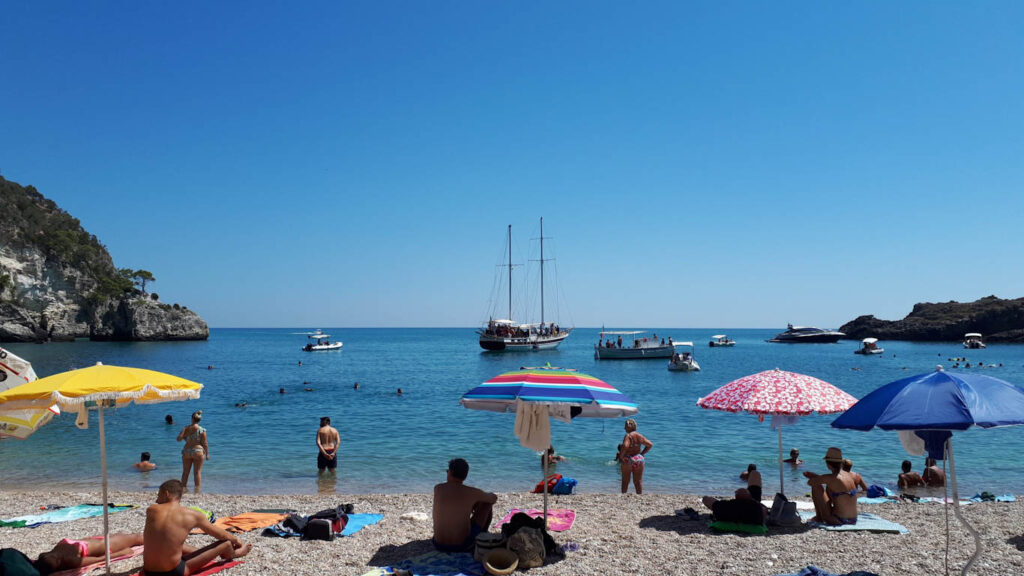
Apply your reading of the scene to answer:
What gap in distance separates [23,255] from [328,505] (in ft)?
288

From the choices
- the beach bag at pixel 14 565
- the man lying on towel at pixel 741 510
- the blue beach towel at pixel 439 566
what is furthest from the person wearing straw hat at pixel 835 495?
the beach bag at pixel 14 565

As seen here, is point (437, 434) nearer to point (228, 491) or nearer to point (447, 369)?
point (228, 491)

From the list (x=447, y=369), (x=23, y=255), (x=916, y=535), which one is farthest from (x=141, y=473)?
(x=23, y=255)

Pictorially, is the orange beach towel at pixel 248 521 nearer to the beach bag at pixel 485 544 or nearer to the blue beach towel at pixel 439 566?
the blue beach towel at pixel 439 566

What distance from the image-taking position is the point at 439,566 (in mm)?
6801

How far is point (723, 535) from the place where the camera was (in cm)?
825

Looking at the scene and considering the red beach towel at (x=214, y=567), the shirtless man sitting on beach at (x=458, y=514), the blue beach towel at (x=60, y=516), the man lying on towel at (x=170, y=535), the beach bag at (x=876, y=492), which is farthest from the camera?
the beach bag at (x=876, y=492)

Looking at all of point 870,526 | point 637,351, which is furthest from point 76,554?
point 637,351

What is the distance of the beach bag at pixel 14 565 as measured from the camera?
574cm

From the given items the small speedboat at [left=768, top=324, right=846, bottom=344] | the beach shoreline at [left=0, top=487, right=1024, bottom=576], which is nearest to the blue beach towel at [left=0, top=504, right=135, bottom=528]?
the beach shoreline at [left=0, top=487, right=1024, bottom=576]

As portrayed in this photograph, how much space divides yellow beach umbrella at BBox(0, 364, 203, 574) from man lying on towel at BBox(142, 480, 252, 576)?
0.61 metres

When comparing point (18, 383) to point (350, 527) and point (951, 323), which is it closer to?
point (350, 527)

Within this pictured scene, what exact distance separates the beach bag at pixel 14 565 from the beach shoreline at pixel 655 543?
3.42 ft

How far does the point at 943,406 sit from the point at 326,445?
43.5 feet
